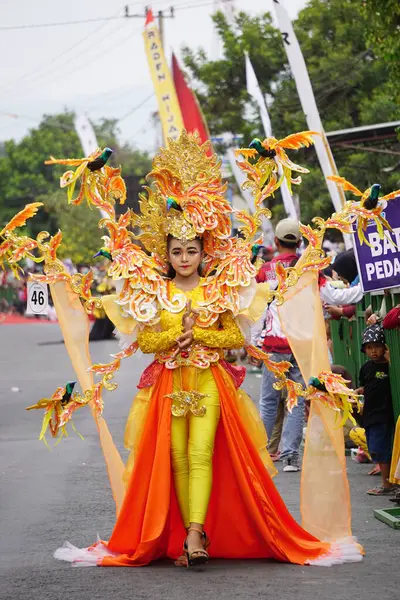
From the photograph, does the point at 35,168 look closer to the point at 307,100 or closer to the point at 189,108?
the point at 189,108

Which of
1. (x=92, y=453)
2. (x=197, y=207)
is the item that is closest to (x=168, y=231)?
(x=197, y=207)

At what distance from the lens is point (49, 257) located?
739cm

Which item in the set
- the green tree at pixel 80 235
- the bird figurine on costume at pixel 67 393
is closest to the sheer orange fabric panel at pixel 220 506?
the bird figurine on costume at pixel 67 393

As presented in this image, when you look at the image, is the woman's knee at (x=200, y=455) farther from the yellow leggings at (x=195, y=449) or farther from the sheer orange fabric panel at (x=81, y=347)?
the sheer orange fabric panel at (x=81, y=347)

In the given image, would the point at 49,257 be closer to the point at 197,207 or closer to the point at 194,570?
the point at 197,207

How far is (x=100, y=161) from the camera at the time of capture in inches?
289

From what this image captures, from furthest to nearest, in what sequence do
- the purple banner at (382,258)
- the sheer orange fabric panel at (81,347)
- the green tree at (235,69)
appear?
the green tree at (235,69) < the purple banner at (382,258) < the sheer orange fabric panel at (81,347)

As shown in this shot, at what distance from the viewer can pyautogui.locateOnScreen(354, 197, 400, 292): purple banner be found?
9.41 m

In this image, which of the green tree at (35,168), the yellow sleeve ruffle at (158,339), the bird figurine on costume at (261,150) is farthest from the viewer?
the green tree at (35,168)

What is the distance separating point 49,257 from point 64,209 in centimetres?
6478

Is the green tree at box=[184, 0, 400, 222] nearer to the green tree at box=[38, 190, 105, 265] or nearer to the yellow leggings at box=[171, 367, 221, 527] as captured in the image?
the yellow leggings at box=[171, 367, 221, 527]

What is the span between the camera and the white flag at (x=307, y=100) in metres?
15.3

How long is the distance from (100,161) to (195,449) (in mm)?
1757

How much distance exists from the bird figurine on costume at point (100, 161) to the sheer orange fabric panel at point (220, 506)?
126 cm
